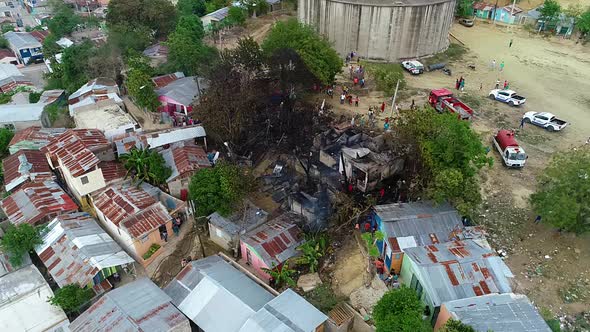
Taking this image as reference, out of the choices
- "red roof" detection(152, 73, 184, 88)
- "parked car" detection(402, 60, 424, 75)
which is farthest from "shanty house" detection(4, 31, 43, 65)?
"parked car" detection(402, 60, 424, 75)

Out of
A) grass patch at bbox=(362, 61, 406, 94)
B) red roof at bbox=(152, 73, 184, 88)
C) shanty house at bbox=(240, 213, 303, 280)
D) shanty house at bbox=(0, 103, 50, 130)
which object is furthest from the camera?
red roof at bbox=(152, 73, 184, 88)

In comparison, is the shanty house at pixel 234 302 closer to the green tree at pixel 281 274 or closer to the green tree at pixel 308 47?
the green tree at pixel 281 274

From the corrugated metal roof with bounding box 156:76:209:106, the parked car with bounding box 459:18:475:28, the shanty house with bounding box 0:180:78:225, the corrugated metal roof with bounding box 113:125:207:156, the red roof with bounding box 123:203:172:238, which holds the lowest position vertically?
the shanty house with bounding box 0:180:78:225

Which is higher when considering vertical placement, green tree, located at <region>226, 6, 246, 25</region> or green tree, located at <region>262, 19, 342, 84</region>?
green tree, located at <region>262, 19, 342, 84</region>

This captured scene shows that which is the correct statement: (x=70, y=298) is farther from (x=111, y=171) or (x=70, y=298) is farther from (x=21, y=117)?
(x=21, y=117)

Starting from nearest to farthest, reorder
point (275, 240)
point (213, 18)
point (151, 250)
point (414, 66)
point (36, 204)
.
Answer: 1. point (275, 240)
2. point (151, 250)
3. point (36, 204)
4. point (414, 66)
5. point (213, 18)

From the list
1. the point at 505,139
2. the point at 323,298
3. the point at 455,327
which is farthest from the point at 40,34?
the point at 455,327

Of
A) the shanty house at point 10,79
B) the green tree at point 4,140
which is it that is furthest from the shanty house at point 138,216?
the shanty house at point 10,79

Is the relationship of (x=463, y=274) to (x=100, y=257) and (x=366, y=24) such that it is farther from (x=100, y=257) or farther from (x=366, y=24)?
(x=366, y=24)

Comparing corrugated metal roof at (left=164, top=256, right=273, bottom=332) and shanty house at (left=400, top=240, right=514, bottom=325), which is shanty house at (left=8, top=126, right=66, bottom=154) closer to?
corrugated metal roof at (left=164, top=256, right=273, bottom=332)
